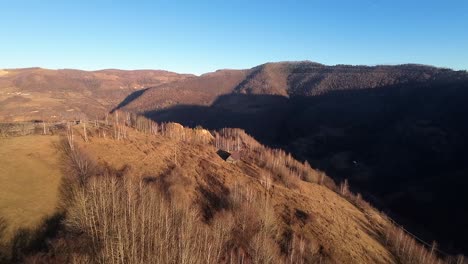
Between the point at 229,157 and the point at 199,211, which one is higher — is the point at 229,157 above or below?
above

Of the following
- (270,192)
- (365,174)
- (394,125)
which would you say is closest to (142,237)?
(270,192)

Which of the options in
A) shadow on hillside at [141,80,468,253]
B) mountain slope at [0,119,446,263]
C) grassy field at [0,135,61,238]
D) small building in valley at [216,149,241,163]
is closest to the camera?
mountain slope at [0,119,446,263]

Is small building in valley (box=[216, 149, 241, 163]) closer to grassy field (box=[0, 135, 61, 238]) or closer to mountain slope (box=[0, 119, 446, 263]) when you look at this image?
mountain slope (box=[0, 119, 446, 263])

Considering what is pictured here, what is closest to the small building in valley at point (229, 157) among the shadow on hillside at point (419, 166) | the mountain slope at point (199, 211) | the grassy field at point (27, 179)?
the mountain slope at point (199, 211)

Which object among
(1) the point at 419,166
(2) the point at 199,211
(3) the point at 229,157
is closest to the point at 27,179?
(2) the point at 199,211

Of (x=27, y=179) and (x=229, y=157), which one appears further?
(x=229, y=157)

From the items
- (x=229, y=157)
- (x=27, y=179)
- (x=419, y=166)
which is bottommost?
(x=419, y=166)

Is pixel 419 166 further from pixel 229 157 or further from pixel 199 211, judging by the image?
pixel 199 211

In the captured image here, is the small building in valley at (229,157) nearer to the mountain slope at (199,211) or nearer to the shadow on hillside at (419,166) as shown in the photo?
the mountain slope at (199,211)

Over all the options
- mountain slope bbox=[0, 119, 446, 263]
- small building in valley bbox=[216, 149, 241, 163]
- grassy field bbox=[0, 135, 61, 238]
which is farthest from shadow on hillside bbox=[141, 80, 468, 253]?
grassy field bbox=[0, 135, 61, 238]
